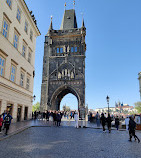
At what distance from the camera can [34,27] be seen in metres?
21.9

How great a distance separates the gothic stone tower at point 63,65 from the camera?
3966 cm

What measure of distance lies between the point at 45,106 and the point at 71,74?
426 inches

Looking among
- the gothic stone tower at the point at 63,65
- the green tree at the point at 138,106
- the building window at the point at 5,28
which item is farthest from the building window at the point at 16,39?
the green tree at the point at 138,106

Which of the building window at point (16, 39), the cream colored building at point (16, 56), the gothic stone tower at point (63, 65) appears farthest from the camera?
the gothic stone tower at point (63, 65)

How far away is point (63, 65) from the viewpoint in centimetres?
4197

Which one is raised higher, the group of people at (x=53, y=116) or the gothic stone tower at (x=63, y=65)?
the gothic stone tower at (x=63, y=65)

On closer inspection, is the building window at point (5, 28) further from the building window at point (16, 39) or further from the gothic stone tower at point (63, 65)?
the gothic stone tower at point (63, 65)

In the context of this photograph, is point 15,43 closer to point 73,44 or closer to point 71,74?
point 71,74

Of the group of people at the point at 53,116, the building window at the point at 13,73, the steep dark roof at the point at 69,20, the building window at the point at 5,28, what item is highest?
the steep dark roof at the point at 69,20

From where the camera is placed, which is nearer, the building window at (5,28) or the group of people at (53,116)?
the building window at (5,28)

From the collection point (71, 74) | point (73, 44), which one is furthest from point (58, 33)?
point (71, 74)

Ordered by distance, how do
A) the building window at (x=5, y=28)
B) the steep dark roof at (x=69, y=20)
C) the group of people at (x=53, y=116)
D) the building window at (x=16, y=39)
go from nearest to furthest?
the building window at (x=5, y=28) → the group of people at (x=53, y=116) → the building window at (x=16, y=39) → the steep dark roof at (x=69, y=20)

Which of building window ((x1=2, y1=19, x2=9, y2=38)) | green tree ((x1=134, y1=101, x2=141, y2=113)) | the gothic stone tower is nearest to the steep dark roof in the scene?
the gothic stone tower

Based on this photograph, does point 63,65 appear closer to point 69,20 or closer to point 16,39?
point 69,20
